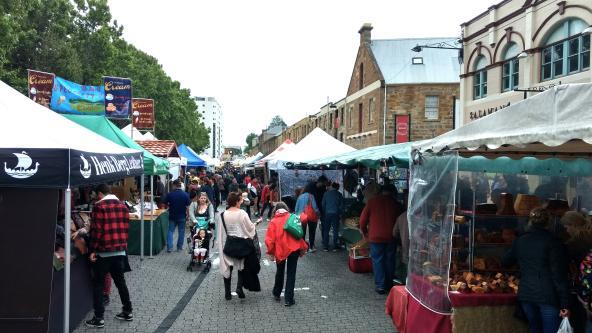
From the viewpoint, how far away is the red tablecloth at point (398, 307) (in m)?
5.69

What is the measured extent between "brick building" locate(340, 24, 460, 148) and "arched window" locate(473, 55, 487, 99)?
7.10m

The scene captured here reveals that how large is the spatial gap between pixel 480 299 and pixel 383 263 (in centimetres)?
314

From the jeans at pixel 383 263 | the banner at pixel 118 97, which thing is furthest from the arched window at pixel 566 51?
the banner at pixel 118 97

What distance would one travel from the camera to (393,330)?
622 centimetres

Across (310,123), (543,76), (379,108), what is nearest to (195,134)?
(310,123)

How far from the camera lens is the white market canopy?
14.9 ft

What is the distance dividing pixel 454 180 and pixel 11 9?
58.8 ft

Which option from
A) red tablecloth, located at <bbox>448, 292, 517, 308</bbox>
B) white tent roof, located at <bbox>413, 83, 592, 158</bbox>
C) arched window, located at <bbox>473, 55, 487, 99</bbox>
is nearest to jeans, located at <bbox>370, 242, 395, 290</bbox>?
red tablecloth, located at <bbox>448, 292, 517, 308</bbox>

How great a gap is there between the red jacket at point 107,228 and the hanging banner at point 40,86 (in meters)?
8.36

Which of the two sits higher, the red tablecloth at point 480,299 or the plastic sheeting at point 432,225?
the plastic sheeting at point 432,225

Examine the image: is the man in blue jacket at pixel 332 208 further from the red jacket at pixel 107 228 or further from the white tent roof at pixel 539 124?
the white tent roof at pixel 539 124

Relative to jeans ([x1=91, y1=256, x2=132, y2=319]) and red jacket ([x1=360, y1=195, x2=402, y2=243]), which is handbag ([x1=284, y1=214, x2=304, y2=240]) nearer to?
red jacket ([x1=360, y1=195, x2=402, y2=243])

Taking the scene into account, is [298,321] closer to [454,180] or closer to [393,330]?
[393,330]

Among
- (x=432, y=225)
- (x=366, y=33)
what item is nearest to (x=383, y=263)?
(x=432, y=225)
